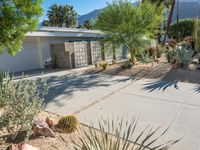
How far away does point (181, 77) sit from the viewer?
32.7 ft

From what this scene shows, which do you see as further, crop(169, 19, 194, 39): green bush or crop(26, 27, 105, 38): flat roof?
crop(169, 19, 194, 39): green bush

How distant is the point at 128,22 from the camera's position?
12.6m

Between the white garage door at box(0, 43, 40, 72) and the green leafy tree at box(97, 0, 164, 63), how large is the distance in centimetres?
606

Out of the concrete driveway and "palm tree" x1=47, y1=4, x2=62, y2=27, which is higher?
"palm tree" x1=47, y1=4, x2=62, y2=27

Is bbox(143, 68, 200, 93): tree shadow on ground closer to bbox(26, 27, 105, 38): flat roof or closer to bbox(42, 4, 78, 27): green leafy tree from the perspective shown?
bbox(26, 27, 105, 38): flat roof

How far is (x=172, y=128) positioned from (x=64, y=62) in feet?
40.8

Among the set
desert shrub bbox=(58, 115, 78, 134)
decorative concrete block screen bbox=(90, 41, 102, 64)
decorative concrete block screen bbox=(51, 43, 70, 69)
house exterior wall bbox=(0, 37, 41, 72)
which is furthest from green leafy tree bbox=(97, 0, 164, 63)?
desert shrub bbox=(58, 115, 78, 134)

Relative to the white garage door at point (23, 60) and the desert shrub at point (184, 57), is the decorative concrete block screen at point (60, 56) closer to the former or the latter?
the white garage door at point (23, 60)

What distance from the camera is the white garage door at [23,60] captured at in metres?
14.8

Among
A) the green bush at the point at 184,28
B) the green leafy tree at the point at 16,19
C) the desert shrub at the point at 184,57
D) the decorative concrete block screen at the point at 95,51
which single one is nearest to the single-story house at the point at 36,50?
the decorative concrete block screen at the point at 95,51

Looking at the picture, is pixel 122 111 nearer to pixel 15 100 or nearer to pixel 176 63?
pixel 15 100

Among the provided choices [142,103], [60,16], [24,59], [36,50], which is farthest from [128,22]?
[60,16]

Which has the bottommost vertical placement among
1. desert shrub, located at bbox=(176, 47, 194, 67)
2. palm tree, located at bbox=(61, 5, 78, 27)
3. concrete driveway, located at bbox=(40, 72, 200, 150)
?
concrete driveway, located at bbox=(40, 72, 200, 150)

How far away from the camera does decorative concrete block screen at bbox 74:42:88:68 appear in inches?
645
